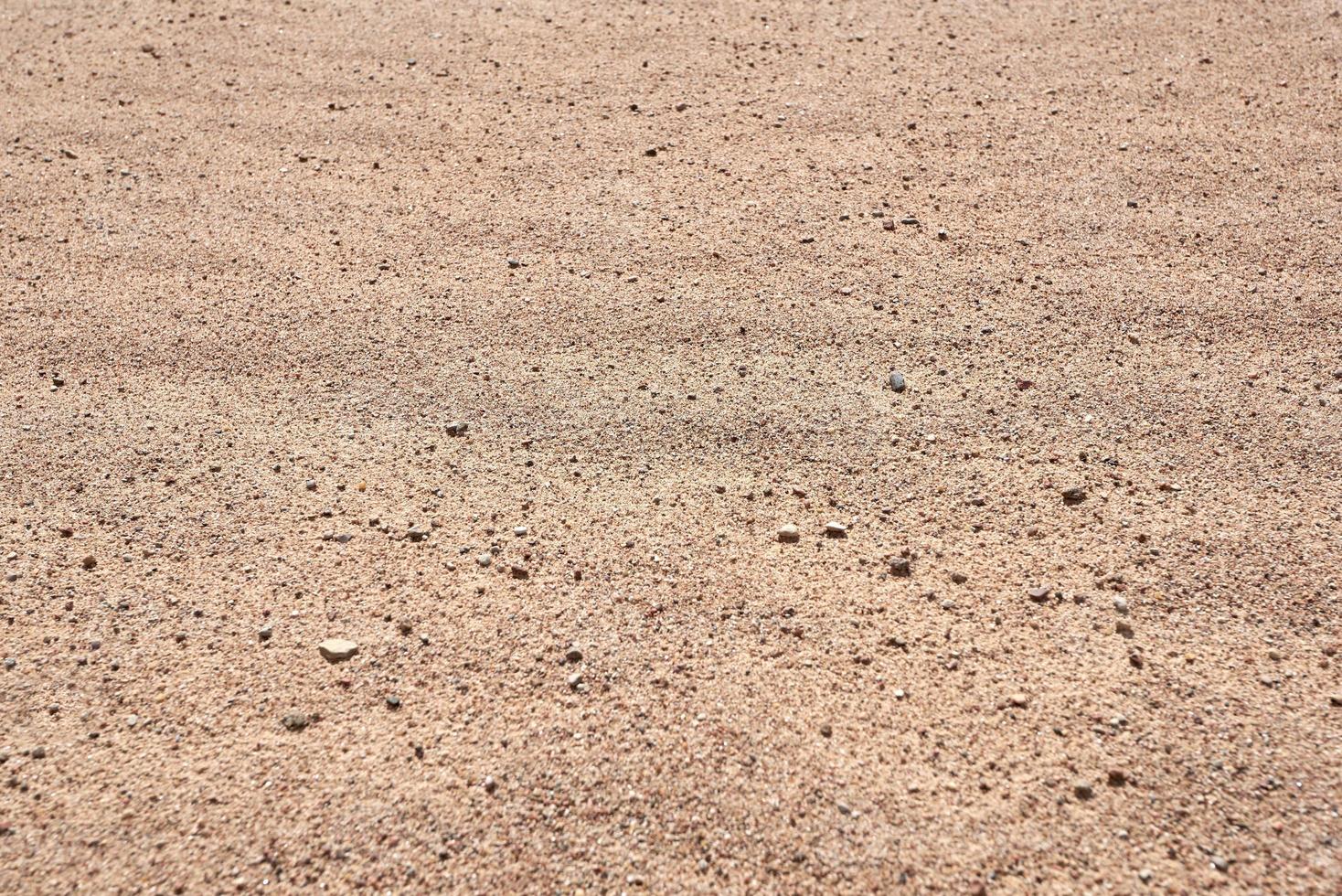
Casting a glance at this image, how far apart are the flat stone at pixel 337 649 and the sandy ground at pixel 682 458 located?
0.03 metres

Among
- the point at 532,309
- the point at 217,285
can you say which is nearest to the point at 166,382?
the point at 217,285

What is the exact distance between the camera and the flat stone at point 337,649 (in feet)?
10.2

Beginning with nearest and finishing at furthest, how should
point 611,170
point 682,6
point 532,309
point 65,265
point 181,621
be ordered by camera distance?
point 181,621, point 532,309, point 65,265, point 611,170, point 682,6

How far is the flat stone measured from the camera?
3.10 metres

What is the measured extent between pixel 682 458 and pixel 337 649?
1.30 meters

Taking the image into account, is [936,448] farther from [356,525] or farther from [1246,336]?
[356,525]

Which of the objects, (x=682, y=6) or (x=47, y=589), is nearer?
(x=47, y=589)

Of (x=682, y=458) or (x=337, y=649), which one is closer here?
(x=337, y=649)

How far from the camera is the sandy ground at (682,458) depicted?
8.93ft

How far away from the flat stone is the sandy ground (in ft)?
0.11

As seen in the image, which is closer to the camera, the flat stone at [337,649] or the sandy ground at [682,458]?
the sandy ground at [682,458]

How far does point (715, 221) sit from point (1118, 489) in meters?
2.12

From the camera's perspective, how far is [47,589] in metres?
3.36

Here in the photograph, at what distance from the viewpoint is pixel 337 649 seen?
311 cm
